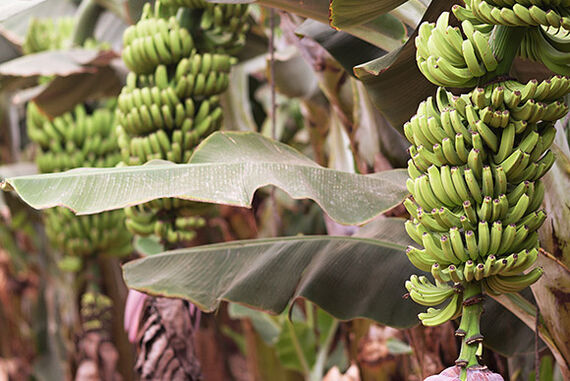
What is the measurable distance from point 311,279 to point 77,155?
1133 millimetres

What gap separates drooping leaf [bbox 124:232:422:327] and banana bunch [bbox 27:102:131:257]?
3.00ft

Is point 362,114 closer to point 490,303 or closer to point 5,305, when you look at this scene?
point 490,303

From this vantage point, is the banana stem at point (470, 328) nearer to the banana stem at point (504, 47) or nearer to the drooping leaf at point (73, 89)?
the banana stem at point (504, 47)

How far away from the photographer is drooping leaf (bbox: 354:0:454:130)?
0.80m

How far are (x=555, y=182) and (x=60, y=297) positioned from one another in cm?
232

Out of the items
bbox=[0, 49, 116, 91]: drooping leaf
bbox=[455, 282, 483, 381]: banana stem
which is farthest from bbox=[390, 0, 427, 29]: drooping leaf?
bbox=[0, 49, 116, 91]: drooping leaf

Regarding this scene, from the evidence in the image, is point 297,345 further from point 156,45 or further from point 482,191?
point 482,191

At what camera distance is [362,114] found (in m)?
1.21

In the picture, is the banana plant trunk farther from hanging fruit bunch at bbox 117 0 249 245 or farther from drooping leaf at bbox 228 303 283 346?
drooping leaf at bbox 228 303 283 346

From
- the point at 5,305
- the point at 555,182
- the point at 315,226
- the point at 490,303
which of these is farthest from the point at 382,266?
the point at 5,305

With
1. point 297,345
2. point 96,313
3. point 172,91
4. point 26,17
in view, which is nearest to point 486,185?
point 172,91

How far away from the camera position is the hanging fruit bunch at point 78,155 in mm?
1875

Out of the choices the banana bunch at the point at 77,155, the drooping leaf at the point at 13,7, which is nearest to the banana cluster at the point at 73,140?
the banana bunch at the point at 77,155

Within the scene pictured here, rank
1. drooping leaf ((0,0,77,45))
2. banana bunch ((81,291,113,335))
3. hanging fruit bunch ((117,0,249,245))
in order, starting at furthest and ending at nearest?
1. drooping leaf ((0,0,77,45))
2. banana bunch ((81,291,113,335))
3. hanging fruit bunch ((117,0,249,245))
